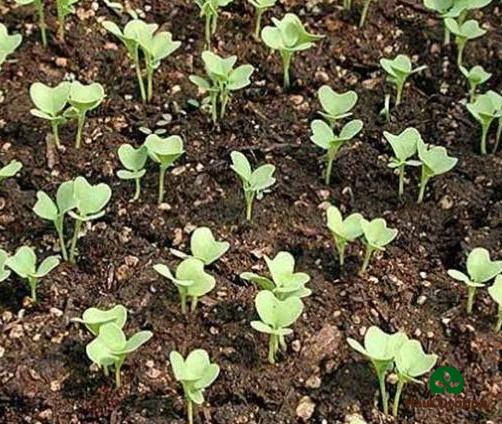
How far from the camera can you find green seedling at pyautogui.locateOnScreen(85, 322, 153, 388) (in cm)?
173

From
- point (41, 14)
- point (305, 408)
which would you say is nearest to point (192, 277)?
point (305, 408)

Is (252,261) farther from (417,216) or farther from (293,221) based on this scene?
(417,216)

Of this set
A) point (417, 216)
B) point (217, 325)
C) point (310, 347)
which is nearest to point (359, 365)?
point (310, 347)

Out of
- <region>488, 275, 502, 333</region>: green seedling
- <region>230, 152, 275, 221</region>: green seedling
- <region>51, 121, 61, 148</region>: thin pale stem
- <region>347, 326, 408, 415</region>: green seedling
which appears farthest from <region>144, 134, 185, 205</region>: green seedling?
<region>488, 275, 502, 333</region>: green seedling

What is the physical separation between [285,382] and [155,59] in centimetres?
82

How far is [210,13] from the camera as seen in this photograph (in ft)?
7.82

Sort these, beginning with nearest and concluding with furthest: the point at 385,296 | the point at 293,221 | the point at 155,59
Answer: the point at 385,296 < the point at 293,221 < the point at 155,59

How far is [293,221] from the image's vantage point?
2.08 m

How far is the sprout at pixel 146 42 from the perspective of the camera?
2.26 metres

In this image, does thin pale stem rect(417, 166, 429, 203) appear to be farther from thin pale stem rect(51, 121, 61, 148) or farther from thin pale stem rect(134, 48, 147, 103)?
thin pale stem rect(51, 121, 61, 148)

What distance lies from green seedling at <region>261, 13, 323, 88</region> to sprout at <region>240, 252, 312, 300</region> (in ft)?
1.85

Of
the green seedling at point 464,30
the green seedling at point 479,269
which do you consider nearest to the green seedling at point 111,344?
the green seedling at point 479,269

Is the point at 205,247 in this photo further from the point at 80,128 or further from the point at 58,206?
the point at 80,128

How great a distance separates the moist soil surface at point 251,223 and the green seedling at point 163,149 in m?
0.09
